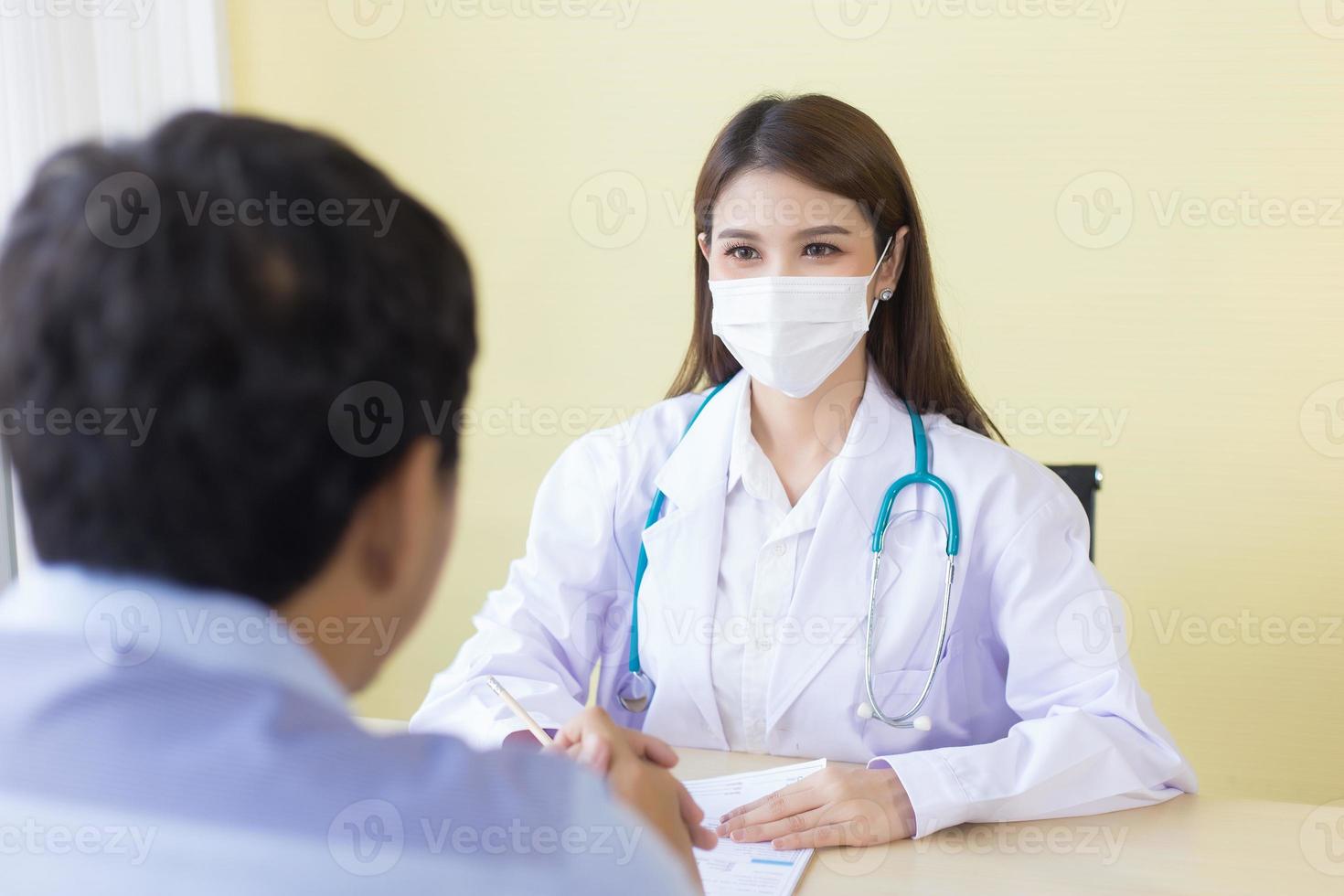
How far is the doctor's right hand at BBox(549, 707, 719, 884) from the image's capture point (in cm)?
87

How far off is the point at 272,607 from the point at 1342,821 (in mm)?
1265

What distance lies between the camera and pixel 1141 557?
2453 millimetres

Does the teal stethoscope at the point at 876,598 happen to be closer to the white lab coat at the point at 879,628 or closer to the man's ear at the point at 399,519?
the white lab coat at the point at 879,628

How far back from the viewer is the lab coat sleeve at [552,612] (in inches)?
61.2

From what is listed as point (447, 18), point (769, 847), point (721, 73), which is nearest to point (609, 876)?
point (769, 847)

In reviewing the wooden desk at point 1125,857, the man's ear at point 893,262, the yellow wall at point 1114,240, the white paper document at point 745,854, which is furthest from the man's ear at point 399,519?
the yellow wall at point 1114,240

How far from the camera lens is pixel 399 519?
25.9 inches

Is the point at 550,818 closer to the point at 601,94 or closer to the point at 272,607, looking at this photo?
the point at 272,607

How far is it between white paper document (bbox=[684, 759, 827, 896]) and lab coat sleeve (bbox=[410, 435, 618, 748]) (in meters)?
0.25

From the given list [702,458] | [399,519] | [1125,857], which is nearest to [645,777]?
[399,519]

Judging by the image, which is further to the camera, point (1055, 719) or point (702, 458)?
point (702, 458)

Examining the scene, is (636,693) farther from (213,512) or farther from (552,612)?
(213,512)

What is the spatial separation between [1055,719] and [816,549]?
397 mm

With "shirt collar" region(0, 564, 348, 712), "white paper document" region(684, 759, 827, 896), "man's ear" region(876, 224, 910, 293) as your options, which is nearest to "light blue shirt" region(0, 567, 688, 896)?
"shirt collar" region(0, 564, 348, 712)
